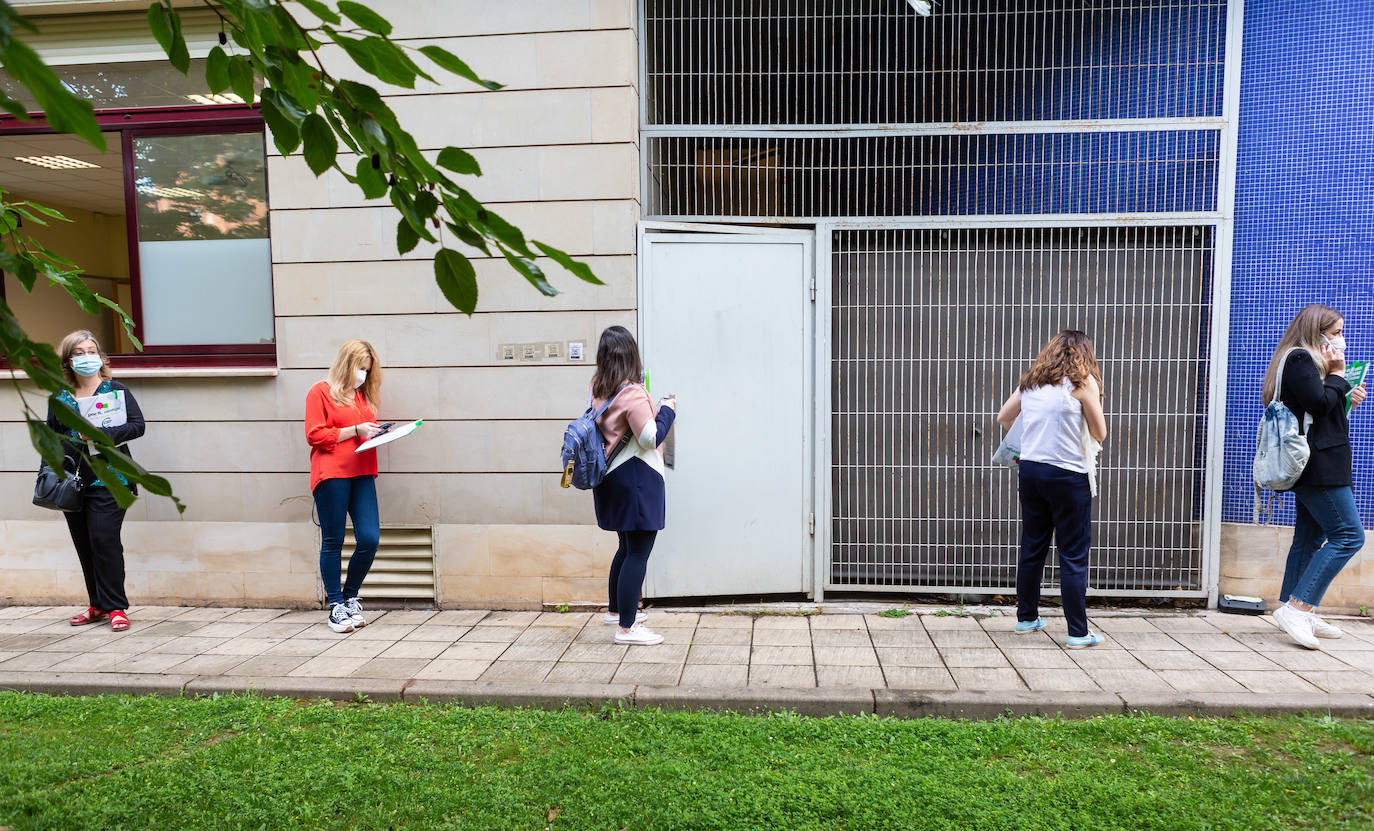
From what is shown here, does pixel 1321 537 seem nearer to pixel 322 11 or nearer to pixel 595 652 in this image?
pixel 595 652

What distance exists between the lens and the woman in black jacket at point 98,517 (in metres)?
5.41

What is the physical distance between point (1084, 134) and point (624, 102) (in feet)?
10.5

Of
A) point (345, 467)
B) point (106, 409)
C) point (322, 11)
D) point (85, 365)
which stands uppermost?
point (322, 11)

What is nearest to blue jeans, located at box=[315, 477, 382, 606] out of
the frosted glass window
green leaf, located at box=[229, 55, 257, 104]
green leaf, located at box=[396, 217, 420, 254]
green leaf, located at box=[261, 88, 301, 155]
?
the frosted glass window

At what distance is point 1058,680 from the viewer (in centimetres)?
428

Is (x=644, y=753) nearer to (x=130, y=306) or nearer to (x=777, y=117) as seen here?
(x=777, y=117)

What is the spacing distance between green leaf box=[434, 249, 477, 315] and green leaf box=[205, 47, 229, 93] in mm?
680

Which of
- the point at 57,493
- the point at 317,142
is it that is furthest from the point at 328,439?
the point at 317,142

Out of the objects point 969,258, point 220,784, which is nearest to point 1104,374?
point 969,258

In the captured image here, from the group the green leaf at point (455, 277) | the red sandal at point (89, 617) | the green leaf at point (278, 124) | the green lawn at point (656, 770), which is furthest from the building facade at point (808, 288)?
the green leaf at point (455, 277)

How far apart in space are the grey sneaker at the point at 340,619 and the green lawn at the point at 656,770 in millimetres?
1240

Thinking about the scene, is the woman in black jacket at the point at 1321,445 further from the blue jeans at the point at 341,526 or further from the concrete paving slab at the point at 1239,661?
the blue jeans at the point at 341,526

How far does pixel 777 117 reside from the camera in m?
5.96

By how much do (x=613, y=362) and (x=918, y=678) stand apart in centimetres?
242
